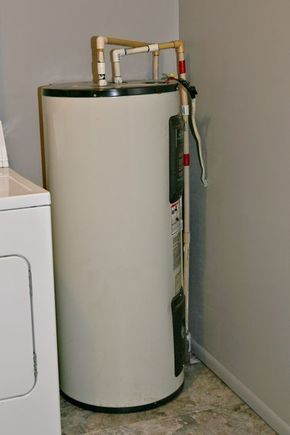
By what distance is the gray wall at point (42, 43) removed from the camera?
2.26m

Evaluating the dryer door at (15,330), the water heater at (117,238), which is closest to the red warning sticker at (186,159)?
the water heater at (117,238)

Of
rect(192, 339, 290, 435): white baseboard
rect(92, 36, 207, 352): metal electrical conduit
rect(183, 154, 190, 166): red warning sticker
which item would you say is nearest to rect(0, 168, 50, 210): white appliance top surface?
rect(92, 36, 207, 352): metal electrical conduit

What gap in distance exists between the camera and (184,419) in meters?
2.16

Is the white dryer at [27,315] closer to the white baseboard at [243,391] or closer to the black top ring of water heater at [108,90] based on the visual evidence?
the black top ring of water heater at [108,90]

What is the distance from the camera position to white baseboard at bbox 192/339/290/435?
2040 mm

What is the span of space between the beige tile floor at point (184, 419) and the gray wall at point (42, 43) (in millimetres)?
864

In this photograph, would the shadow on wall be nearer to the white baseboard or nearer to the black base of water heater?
the white baseboard

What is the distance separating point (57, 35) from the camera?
231 centimetres

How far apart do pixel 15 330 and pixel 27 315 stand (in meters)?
0.05

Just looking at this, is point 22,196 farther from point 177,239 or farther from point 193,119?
point 193,119

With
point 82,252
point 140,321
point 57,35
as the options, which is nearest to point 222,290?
point 140,321

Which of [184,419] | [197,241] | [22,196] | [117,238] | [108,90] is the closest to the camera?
[22,196]

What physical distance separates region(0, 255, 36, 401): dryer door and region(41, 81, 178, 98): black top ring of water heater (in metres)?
0.54

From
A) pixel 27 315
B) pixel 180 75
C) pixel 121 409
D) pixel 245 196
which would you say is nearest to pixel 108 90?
pixel 180 75
